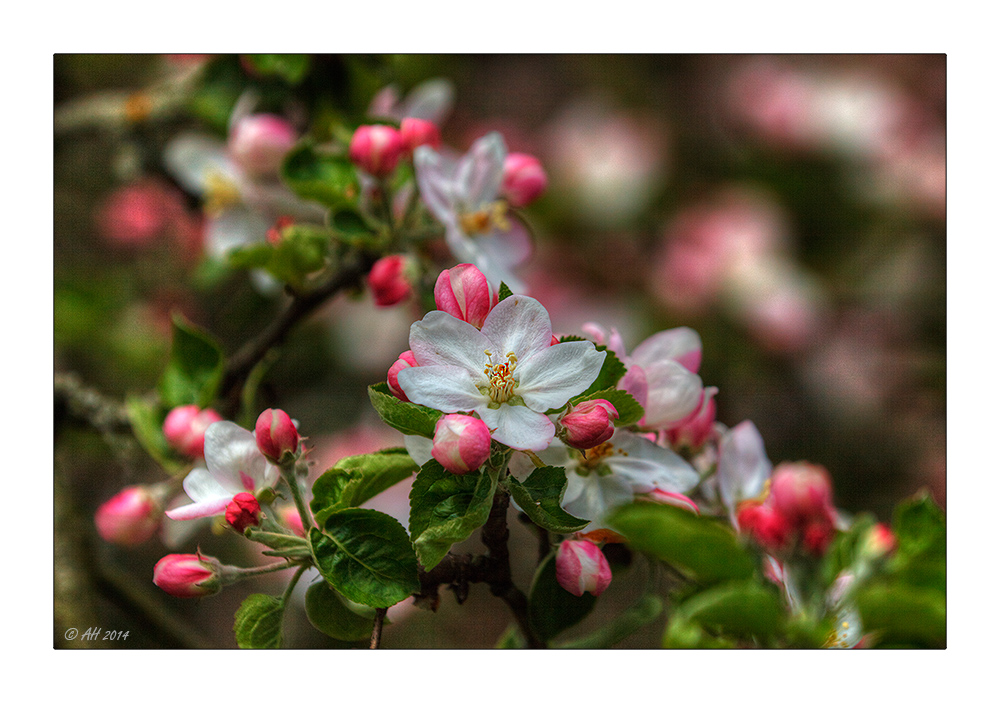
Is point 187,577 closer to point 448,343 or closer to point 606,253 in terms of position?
point 448,343

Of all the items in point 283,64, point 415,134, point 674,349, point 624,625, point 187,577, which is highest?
point 283,64

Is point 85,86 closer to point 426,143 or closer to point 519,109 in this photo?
point 426,143

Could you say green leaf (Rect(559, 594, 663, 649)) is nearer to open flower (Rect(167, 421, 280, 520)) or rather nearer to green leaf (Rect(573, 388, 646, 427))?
green leaf (Rect(573, 388, 646, 427))

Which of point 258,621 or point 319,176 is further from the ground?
point 319,176

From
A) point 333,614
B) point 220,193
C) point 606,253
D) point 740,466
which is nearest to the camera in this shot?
point 333,614

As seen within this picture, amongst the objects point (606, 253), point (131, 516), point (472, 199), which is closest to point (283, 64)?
point (472, 199)

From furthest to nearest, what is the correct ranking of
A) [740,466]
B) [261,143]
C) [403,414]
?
[261,143]
[740,466]
[403,414]
